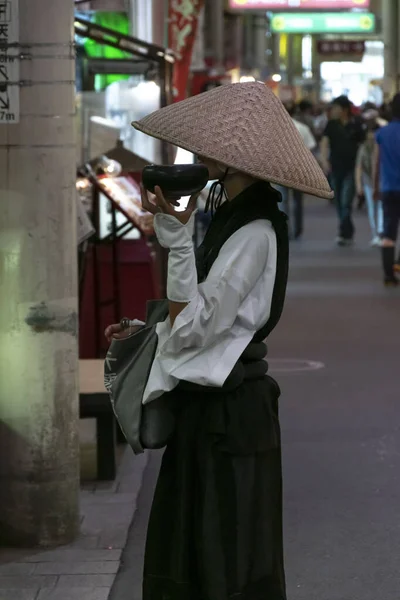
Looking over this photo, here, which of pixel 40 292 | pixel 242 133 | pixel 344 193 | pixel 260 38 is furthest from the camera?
pixel 260 38

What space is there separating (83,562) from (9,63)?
214 cm

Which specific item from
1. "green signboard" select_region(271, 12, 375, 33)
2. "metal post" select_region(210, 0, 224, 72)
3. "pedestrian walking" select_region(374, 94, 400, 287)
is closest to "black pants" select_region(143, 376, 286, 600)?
"pedestrian walking" select_region(374, 94, 400, 287)

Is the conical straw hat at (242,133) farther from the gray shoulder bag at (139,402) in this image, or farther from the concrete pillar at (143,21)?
the concrete pillar at (143,21)

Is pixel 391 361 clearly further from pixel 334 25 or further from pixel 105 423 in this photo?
pixel 334 25

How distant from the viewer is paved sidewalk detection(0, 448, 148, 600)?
571 cm

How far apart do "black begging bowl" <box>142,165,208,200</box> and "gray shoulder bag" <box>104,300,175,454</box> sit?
509mm

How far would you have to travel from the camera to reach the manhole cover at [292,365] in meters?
10.7

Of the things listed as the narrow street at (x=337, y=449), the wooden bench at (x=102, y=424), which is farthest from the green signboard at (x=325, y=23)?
the wooden bench at (x=102, y=424)

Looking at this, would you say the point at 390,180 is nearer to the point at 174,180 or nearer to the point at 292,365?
the point at 292,365

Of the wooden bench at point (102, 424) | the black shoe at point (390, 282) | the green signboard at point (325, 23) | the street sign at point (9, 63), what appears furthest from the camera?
the green signboard at point (325, 23)

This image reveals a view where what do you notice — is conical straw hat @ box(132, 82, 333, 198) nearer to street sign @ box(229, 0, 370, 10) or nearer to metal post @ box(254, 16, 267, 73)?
street sign @ box(229, 0, 370, 10)

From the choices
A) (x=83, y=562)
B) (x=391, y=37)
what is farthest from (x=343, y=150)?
(x=391, y=37)

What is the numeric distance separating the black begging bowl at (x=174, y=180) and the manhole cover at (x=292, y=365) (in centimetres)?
672

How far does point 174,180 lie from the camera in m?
3.98
